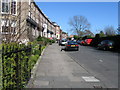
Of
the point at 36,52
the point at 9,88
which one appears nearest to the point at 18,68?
the point at 9,88

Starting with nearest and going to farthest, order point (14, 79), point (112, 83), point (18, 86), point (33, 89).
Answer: point (14, 79) → point (18, 86) → point (33, 89) → point (112, 83)

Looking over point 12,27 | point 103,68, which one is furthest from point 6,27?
point 103,68

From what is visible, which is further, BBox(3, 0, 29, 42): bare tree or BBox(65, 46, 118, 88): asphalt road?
BBox(65, 46, 118, 88): asphalt road

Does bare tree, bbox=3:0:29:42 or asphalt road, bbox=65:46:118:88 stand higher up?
bare tree, bbox=3:0:29:42

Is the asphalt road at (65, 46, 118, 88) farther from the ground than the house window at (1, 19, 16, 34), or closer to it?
closer to it

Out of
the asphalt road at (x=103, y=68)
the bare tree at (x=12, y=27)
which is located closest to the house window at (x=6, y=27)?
the bare tree at (x=12, y=27)

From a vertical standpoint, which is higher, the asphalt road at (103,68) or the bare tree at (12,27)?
the bare tree at (12,27)

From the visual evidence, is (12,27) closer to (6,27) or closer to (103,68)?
(6,27)

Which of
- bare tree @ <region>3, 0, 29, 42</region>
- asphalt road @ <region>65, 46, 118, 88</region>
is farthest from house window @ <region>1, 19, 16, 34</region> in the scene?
asphalt road @ <region>65, 46, 118, 88</region>

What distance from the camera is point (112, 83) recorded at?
19.5 ft

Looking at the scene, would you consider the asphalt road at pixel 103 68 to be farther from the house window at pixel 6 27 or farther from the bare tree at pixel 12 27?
the house window at pixel 6 27

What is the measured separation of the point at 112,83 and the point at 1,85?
13.8 feet

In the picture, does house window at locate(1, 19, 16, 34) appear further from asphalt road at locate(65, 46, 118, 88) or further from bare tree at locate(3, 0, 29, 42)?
asphalt road at locate(65, 46, 118, 88)

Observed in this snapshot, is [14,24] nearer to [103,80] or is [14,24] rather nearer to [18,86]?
[18,86]
